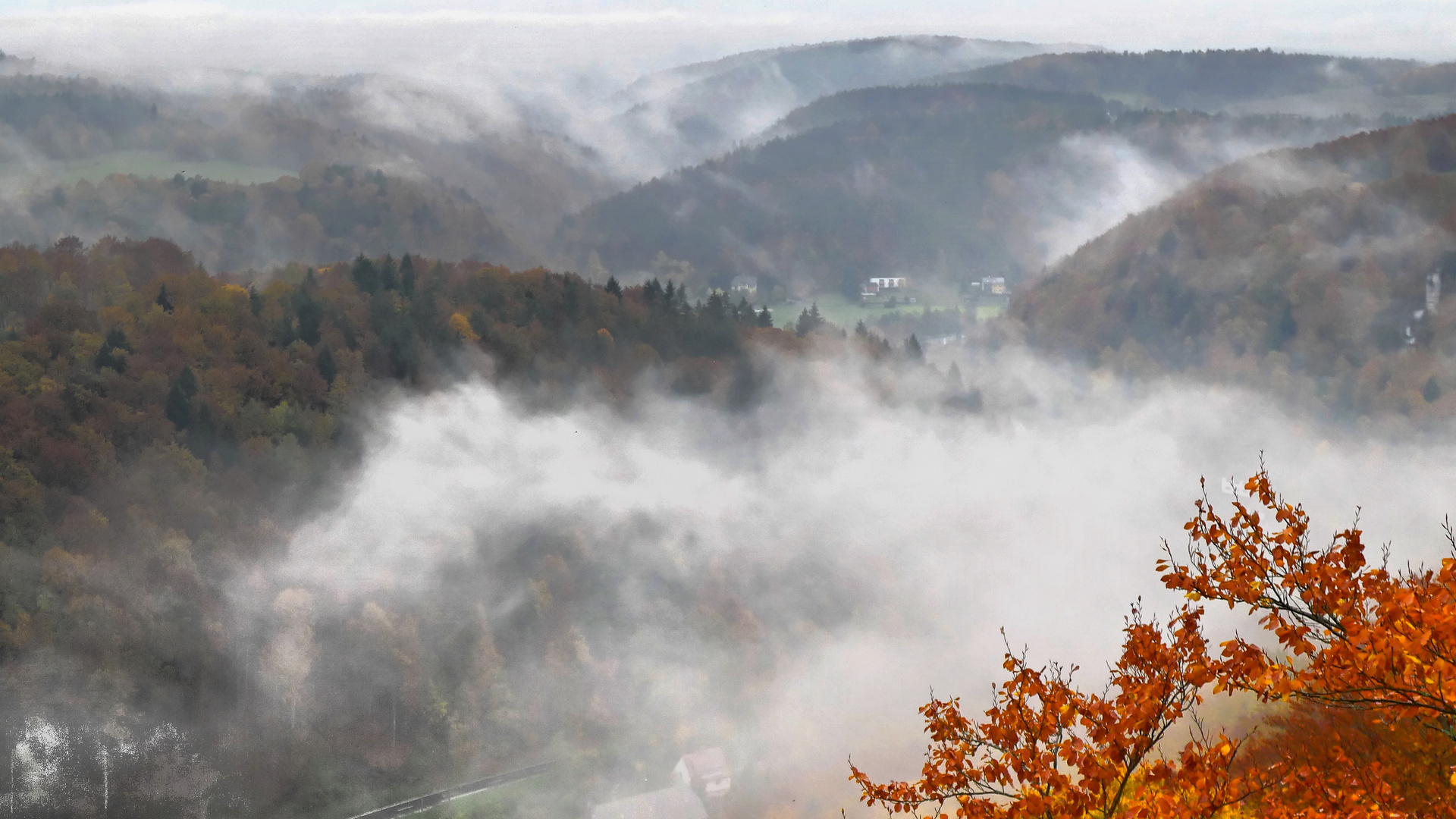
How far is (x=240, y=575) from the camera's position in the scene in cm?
10556

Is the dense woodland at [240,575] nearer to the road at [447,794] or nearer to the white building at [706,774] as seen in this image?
the road at [447,794]

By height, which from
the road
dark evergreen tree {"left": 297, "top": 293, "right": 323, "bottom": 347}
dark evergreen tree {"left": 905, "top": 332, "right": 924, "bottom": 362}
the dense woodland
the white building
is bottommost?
the white building

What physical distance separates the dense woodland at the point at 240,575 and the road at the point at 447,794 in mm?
1494

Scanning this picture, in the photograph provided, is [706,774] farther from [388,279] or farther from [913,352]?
[913,352]

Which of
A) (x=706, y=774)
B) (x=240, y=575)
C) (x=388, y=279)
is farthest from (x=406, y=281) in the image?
(x=706, y=774)

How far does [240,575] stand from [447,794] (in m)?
29.6

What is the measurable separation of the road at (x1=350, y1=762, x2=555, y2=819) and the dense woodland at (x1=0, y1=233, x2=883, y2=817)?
1494 mm

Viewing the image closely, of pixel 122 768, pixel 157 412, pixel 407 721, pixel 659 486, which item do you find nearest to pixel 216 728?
pixel 122 768

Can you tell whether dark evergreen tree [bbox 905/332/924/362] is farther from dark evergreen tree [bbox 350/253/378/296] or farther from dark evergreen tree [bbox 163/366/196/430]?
dark evergreen tree [bbox 163/366/196/430]

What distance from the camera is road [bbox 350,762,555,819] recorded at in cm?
9106

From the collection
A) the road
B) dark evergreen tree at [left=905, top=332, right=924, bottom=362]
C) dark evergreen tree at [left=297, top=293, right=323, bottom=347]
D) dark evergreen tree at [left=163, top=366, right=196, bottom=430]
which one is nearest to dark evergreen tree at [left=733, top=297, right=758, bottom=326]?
dark evergreen tree at [left=905, top=332, right=924, bottom=362]

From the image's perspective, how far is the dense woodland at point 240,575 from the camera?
291ft

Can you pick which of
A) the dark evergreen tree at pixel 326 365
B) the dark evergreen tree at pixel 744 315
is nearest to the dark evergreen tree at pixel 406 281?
the dark evergreen tree at pixel 326 365

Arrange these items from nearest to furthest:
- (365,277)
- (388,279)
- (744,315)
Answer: (365,277), (388,279), (744,315)
